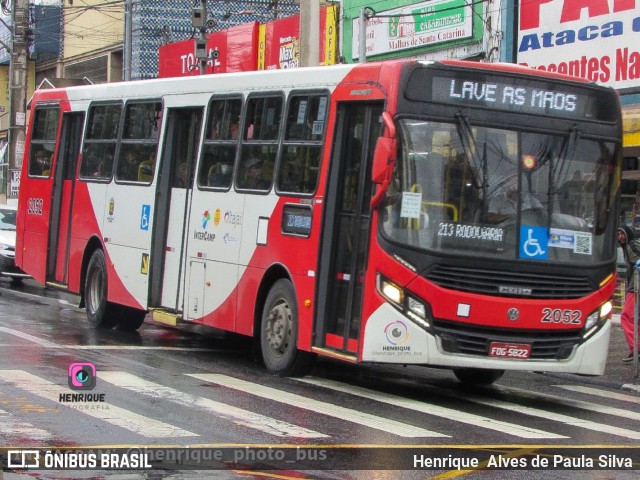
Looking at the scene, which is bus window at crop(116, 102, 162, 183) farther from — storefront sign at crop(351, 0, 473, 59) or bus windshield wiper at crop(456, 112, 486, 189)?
storefront sign at crop(351, 0, 473, 59)

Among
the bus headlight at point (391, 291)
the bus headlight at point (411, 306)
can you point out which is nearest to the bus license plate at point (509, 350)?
the bus headlight at point (411, 306)

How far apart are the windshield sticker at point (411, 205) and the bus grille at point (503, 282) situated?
531 millimetres

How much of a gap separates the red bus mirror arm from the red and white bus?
0.02 meters

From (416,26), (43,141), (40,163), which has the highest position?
(416,26)

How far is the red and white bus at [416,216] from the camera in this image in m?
11.6

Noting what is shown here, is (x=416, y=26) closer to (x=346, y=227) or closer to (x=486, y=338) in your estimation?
(x=346, y=227)

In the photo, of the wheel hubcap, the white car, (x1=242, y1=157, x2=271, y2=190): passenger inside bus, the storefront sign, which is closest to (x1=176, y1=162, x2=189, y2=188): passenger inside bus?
(x1=242, y1=157, x2=271, y2=190): passenger inside bus

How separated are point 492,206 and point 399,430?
2647mm

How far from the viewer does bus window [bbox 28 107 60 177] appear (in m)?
19.3

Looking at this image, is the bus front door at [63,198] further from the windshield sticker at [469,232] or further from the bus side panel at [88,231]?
the windshield sticker at [469,232]

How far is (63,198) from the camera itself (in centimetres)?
1889

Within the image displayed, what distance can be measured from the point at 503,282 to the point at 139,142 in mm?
6495

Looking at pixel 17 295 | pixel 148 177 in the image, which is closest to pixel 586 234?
pixel 148 177

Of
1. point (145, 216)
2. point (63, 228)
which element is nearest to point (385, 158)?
point (145, 216)
